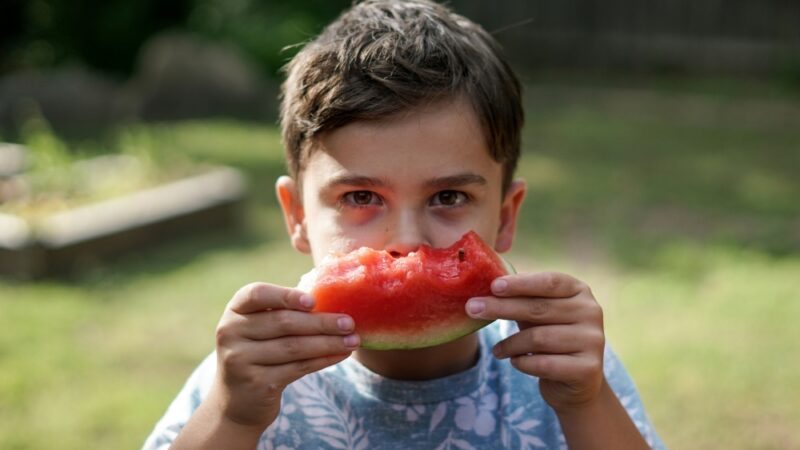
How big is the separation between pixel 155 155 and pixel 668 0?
39.5 ft

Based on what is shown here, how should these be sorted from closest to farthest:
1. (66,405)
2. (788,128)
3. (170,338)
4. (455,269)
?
(455,269)
(66,405)
(170,338)
(788,128)

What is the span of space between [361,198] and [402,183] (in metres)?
0.14

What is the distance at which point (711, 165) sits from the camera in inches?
392

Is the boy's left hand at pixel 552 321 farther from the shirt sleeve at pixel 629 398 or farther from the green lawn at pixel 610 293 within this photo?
the green lawn at pixel 610 293

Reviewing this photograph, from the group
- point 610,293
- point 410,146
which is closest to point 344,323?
point 410,146

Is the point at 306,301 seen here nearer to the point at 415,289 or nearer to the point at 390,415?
the point at 415,289

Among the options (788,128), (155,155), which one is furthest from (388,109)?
(788,128)

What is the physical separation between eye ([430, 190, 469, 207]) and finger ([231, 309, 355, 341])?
1.53 ft

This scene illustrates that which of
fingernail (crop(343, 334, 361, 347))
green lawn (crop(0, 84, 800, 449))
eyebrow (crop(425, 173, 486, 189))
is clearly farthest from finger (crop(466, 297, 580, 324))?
green lawn (crop(0, 84, 800, 449))

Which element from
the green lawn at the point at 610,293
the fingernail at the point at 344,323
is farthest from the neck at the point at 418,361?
the green lawn at the point at 610,293

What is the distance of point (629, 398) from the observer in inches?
99.5

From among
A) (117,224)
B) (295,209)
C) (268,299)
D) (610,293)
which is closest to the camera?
(268,299)

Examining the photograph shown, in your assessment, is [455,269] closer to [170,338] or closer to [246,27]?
[170,338]

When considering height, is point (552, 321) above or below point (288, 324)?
below
